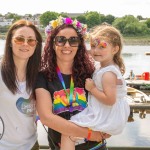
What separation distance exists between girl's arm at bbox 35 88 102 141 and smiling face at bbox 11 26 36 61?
0.24 meters

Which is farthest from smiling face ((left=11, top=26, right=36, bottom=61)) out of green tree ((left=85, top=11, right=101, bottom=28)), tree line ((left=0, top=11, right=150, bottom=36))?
green tree ((left=85, top=11, right=101, bottom=28))

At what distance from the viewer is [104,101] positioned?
229cm

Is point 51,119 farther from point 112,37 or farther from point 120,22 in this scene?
point 120,22

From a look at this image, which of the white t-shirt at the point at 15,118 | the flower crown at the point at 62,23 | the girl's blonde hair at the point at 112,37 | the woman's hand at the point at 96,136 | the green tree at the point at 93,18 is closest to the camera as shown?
the white t-shirt at the point at 15,118

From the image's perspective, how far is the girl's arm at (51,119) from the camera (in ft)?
7.16

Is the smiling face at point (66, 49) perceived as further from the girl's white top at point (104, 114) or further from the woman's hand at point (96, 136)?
the woman's hand at point (96, 136)

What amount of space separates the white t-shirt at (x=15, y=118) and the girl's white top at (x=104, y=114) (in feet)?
1.01

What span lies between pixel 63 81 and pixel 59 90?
7cm

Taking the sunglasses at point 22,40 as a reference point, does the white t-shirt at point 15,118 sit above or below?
below

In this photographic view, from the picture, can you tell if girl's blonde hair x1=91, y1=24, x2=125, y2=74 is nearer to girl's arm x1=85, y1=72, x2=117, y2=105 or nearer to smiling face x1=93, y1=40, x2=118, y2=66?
smiling face x1=93, y1=40, x2=118, y2=66

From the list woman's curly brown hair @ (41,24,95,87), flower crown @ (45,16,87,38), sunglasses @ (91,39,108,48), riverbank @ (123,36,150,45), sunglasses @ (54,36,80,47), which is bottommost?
riverbank @ (123,36,150,45)

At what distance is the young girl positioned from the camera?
228cm

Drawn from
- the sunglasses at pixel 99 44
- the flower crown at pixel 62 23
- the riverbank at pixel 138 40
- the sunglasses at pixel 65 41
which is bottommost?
the riverbank at pixel 138 40

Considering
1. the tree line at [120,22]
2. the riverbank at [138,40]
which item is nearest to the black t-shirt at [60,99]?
the tree line at [120,22]
